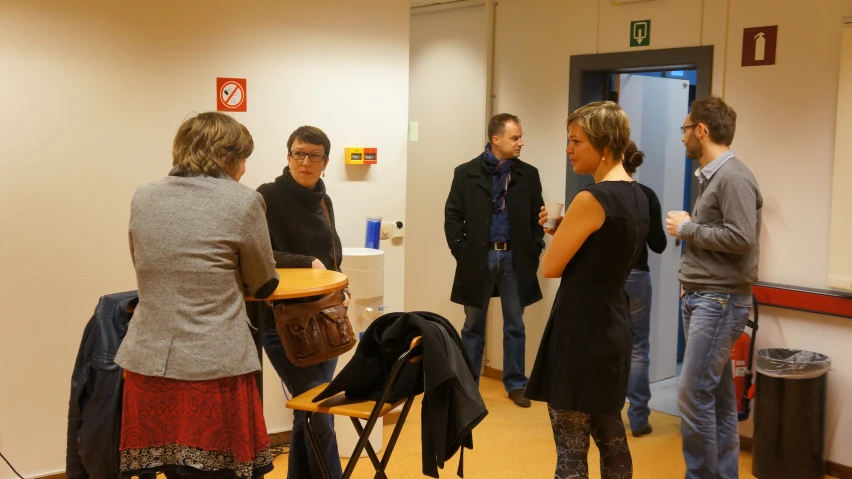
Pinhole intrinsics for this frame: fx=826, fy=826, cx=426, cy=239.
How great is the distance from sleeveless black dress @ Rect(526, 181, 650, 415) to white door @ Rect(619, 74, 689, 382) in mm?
2915

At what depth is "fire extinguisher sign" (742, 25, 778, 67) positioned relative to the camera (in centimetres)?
436

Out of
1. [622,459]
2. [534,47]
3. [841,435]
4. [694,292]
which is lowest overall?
[841,435]

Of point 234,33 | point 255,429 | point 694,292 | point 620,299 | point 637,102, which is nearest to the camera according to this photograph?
point 255,429

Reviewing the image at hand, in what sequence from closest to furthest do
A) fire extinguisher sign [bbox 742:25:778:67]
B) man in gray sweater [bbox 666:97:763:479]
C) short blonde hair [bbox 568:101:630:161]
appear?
short blonde hair [bbox 568:101:630:161]
man in gray sweater [bbox 666:97:763:479]
fire extinguisher sign [bbox 742:25:778:67]

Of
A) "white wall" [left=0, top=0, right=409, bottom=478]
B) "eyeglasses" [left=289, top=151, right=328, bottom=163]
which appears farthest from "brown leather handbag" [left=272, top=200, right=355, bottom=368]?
"white wall" [left=0, top=0, right=409, bottom=478]

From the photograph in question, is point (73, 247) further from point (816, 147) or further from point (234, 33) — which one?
point (816, 147)

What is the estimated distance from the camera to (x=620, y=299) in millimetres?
2773

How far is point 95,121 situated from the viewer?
382 cm

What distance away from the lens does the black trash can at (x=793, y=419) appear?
4062 mm

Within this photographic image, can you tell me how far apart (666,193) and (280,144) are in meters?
2.82

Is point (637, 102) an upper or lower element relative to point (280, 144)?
upper

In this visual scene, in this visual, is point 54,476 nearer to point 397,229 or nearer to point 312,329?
point 312,329

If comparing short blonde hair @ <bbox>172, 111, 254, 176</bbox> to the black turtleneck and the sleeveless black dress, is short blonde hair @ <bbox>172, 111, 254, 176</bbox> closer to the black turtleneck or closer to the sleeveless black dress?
the black turtleneck

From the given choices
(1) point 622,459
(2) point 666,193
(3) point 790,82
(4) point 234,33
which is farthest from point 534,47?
(1) point 622,459
